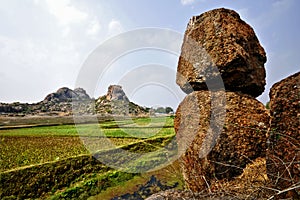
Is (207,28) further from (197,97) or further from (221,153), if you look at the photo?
(221,153)

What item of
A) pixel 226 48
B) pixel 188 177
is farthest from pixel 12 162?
pixel 226 48

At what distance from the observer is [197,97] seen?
4.24m

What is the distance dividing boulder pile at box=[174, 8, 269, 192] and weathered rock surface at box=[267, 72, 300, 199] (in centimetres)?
90

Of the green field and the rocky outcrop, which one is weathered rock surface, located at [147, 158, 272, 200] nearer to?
the green field

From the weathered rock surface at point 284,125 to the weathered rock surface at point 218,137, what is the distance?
748mm

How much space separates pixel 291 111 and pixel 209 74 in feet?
5.36

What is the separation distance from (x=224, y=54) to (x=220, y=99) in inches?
28.2

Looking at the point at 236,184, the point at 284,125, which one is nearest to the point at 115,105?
the point at 236,184

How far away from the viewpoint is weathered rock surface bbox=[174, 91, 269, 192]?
361cm

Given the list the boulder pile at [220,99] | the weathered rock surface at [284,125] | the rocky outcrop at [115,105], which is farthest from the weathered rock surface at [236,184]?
the rocky outcrop at [115,105]

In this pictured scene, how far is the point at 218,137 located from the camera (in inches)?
145

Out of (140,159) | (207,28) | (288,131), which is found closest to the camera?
(288,131)

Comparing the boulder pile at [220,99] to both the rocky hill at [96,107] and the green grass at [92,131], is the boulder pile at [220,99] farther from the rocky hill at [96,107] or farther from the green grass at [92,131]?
the rocky hill at [96,107]

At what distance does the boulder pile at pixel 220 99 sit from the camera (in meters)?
3.65
